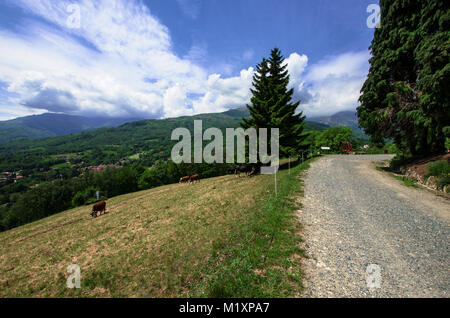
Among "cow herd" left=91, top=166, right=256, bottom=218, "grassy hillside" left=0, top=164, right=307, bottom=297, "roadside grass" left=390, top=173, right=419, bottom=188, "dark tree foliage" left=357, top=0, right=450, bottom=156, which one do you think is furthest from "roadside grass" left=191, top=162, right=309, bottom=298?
"cow herd" left=91, top=166, right=256, bottom=218

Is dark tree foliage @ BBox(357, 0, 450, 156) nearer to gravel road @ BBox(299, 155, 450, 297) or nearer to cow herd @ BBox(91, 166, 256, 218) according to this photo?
gravel road @ BBox(299, 155, 450, 297)

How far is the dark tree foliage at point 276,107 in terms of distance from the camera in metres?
19.1

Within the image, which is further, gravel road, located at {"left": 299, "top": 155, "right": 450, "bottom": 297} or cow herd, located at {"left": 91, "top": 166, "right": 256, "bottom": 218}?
cow herd, located at {"left": 91, "top": 166, "right": 256, "bottom": 218}

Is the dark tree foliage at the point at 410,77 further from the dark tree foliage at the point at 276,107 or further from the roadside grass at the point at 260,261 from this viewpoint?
the roadside grass at the point at 260,261

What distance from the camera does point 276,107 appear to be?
1964cm

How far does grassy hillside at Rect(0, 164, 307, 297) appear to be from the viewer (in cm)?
439

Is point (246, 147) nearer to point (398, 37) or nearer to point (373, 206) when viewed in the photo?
point (373, 206)

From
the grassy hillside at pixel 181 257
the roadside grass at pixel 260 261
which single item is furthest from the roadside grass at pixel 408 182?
the roadside grass at pixel 260 261

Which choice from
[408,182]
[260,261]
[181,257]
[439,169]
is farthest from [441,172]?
[181,257]

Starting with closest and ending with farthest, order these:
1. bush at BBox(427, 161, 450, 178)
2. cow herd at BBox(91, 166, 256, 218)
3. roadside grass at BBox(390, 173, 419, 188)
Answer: bush at BBox(427, 161, 450, 178) → roadside grass at BBox(390, 173, 419, 188) → cow herd at BBox(91, 166, 256, 218)

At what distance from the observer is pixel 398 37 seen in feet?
44.6

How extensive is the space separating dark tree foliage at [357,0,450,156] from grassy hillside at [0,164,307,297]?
10144mm

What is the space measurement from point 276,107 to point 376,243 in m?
16.8

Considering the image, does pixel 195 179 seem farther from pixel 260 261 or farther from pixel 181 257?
pixel 260 261
